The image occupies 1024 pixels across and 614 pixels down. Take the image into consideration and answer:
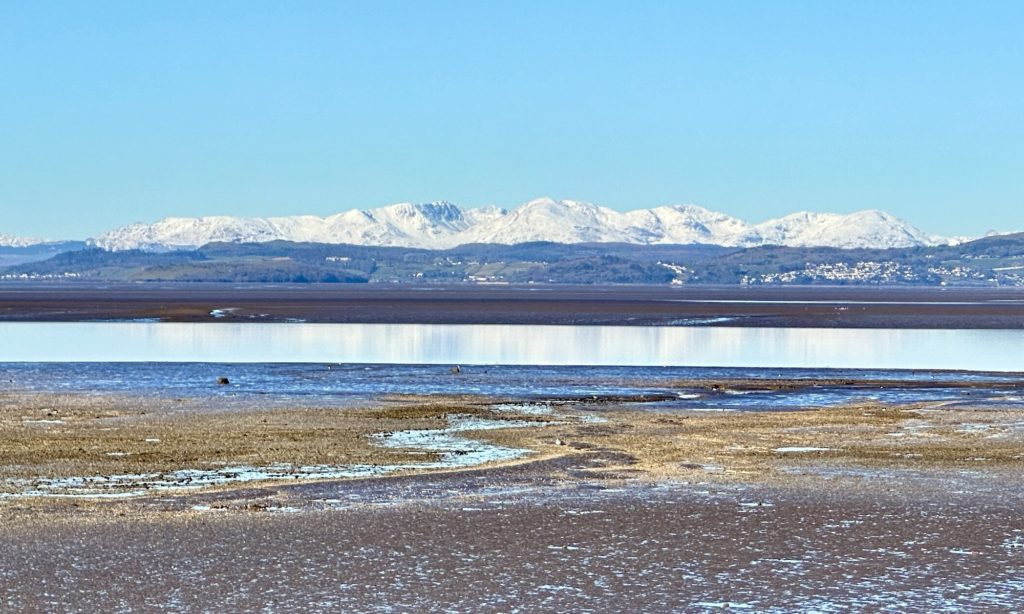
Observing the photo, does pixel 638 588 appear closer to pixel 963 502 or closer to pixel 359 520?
pixel 359 520

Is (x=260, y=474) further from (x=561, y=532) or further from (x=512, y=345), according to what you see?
(x=512, y=345)

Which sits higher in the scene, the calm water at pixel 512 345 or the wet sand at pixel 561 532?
the wet sand at pixel 561 532

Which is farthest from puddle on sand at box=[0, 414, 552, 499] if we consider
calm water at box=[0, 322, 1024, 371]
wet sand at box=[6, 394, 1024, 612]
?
calm water at box=[0, 322, 1024, 371]

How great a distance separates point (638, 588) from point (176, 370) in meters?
37.3

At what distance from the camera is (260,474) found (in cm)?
2502

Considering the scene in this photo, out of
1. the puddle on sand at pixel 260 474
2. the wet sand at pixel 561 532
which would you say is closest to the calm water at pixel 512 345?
the puddle on sand at pixel 260 474

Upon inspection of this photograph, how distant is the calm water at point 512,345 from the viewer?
59375 millimetres

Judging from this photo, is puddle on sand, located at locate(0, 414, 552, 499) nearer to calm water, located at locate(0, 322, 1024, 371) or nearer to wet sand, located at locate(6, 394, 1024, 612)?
wet sand, located at locate(6, 394, 1024, 612)

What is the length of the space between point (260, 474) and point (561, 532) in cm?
705

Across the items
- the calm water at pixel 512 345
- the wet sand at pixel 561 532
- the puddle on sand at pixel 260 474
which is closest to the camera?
the wet sand at pixel 561 532

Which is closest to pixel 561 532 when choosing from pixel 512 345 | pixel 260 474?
pixel 260 474

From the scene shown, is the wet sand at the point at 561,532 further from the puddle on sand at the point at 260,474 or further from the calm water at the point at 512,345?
the calm water at the point at 512,345

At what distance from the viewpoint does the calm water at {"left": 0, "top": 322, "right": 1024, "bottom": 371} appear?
59.4 m

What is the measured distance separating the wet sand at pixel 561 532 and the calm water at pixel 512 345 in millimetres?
28304
